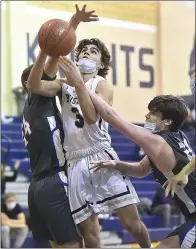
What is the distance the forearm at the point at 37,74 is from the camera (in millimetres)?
2896

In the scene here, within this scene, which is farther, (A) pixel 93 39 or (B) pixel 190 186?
(A) pixel 93 39

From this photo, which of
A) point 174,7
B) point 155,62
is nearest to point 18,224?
point 155,62

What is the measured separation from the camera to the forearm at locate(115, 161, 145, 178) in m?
3.12

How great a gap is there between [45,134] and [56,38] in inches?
25.1

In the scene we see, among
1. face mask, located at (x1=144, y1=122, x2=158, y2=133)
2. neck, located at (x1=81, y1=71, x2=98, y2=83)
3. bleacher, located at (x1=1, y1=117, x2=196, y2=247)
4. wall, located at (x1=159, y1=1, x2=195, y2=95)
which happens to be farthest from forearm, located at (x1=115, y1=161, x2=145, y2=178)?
wall, located at (x1=159, y1=1, x2=195, y2=95)

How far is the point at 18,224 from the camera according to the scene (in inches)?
250

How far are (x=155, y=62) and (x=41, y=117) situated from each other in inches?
197

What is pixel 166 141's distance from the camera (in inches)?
107

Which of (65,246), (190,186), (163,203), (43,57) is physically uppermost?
(43,57)

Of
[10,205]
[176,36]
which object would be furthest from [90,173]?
[176,36]

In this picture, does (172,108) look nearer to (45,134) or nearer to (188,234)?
(188,234)

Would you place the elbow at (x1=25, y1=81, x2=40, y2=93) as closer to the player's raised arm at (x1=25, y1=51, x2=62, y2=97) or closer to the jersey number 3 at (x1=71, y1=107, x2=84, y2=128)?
the player's raised arm at (x1=25, y1=51, x2=62, y2=97)

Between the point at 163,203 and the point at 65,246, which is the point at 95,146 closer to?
the point at 65,246

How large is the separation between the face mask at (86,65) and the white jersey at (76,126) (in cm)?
6
